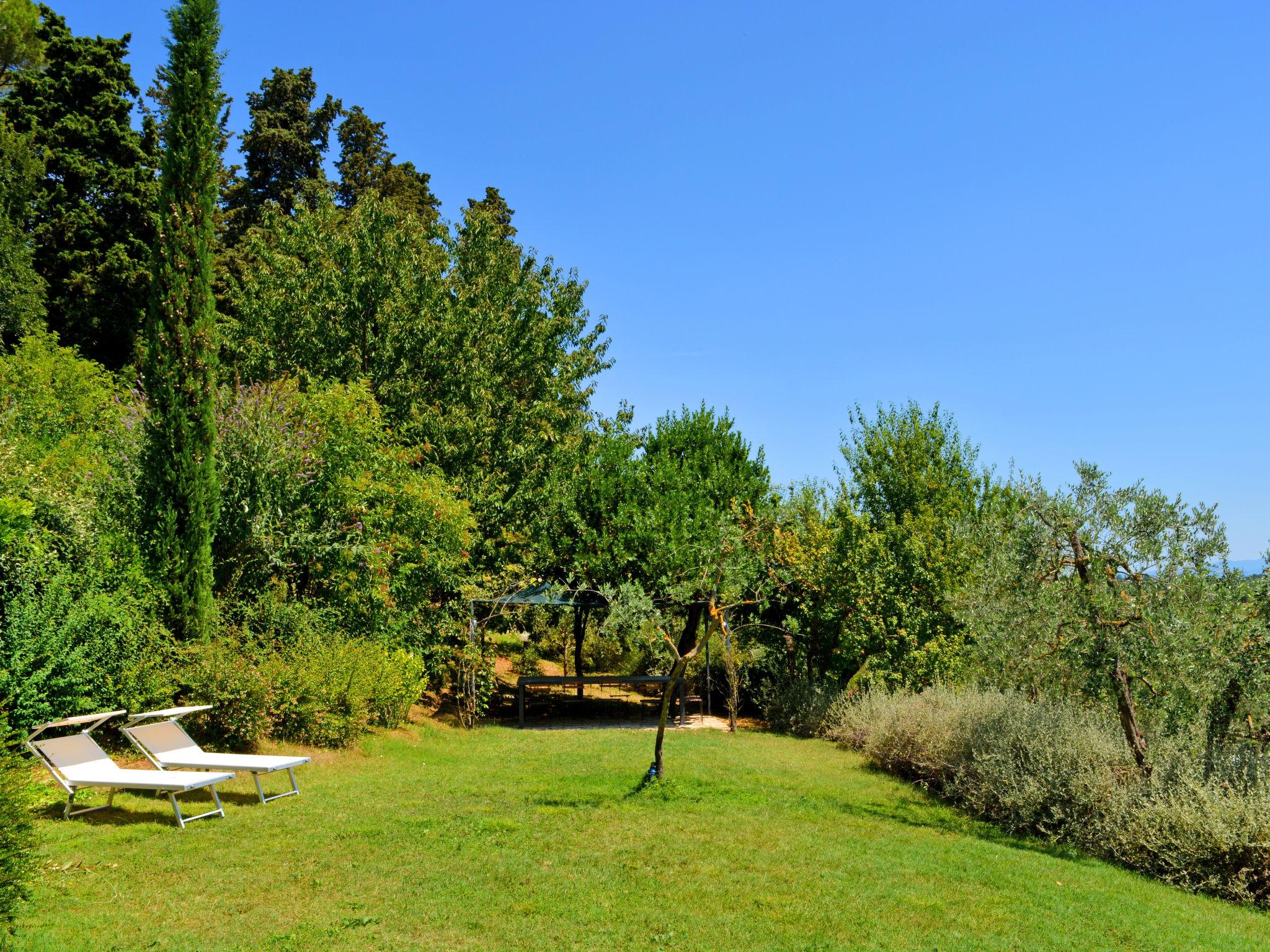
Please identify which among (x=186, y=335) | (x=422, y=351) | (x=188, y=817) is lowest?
(x=188, y=817)

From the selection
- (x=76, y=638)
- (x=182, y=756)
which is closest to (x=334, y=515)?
(x=76, y=638)

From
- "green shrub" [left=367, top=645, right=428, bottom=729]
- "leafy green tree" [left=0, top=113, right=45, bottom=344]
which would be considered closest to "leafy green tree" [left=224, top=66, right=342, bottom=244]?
"leafy green tree" [left=0, top=113, right=45, bottom=344]

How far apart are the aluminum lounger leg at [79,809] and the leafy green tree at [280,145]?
30217 millimetres

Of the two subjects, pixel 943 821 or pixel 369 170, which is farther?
pixel 369 170

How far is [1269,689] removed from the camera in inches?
361

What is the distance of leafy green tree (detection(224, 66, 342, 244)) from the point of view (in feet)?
111

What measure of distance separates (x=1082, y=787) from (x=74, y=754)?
11.0 metres

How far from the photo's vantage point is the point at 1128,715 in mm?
9422

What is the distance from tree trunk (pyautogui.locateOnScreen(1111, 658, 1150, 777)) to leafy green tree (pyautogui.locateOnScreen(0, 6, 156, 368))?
3083 cm

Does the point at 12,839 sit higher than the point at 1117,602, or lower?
lower

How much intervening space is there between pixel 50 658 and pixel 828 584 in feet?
50.9

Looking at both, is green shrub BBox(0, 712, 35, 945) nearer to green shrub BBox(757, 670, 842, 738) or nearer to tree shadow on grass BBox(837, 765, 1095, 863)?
tree shadow on grass BBox(837, 765, 1095, 863)

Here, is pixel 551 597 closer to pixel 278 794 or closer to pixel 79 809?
pixel 278 794

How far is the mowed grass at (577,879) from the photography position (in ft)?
18.6
